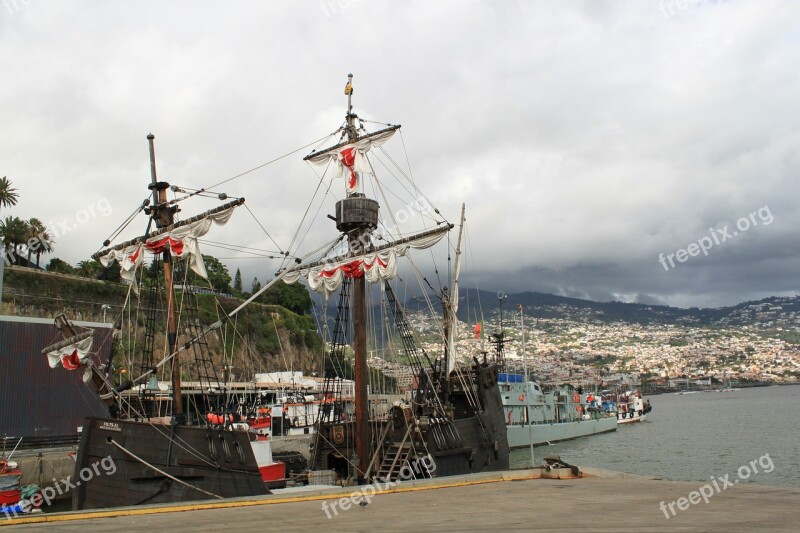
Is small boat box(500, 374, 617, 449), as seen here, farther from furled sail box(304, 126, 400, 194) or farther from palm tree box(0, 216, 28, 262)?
palm tree box(0, 216, 28, 262)

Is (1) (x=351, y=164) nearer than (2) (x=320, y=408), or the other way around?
(2) (x=320, y=408)

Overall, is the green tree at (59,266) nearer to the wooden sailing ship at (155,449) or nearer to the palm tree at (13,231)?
the palm tree at (13,231)

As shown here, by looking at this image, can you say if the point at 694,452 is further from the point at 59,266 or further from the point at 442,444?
the point at 59,266

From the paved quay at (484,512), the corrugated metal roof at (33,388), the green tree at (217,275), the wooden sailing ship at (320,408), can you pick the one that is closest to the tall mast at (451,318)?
the wooden sailing ship at (320,408)

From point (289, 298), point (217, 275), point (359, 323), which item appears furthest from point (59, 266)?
point (359, 323)

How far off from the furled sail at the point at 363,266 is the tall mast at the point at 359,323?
Answer: 453mm

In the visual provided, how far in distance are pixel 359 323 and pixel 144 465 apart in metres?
9.12

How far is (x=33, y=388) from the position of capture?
35.9m

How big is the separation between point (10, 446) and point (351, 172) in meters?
24.8

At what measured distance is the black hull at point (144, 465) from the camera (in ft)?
57.2

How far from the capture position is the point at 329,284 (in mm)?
26500

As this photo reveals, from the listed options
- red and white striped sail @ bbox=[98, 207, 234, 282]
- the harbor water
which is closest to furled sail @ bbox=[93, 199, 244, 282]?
red and white striped sail @ bbox=[98, 207, 234, 282]

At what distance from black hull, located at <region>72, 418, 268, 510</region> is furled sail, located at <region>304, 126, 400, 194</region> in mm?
13384

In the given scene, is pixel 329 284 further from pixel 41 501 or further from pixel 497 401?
pixel 41 501
